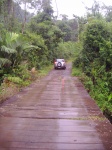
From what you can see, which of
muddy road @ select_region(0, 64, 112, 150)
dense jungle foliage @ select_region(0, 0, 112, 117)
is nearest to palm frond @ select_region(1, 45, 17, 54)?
dense jungle foliage @ select_region(0, 0, 112, 117)

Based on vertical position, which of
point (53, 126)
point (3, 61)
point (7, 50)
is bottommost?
point (53, 126)

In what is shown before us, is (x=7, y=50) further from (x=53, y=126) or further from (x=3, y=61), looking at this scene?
(x=53, y=126)

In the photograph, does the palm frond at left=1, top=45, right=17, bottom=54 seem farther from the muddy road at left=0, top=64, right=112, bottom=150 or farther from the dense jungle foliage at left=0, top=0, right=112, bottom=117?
the muddy road at left=0, top=64, right=112, bottom=150

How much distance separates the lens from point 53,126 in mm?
5668

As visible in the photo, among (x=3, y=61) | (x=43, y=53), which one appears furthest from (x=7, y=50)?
(x=43, y=53)

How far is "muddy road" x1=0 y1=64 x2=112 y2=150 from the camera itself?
14.8 ft

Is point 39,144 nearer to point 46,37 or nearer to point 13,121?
point 13,121

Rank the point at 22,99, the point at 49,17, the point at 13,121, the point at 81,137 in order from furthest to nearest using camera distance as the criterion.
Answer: the point at 49,17 → the point at 22,99 → the point at 13,121 → the point at 81,137

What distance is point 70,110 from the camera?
7.40 m

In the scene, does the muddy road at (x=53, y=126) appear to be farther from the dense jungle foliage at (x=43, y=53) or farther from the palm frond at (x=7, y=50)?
the palm frond at (x=7, y=50)

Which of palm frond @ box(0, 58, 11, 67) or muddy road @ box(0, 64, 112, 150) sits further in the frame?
palm frond @ box(0, 58, 11, 67)

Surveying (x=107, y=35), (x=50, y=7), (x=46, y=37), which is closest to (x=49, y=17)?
(x=50, y=7)

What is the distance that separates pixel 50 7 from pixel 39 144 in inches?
1207

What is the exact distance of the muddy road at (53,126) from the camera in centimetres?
450
